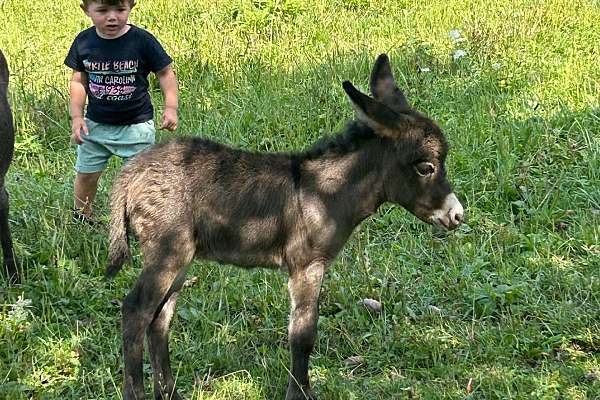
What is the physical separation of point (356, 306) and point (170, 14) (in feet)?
18.0

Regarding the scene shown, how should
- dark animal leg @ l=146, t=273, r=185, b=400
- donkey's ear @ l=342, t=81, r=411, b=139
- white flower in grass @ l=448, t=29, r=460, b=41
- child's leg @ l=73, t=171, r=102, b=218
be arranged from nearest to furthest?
1. donkey's ear @ l=342, t=81, r=411, b=139
2. dark animal leg @ l=146, t=273, r=185, b=400
3. child's leg @ l=73, t=171, r=102, b=218
4. white flower in grass @ l=448, t=29, r=460, b=41

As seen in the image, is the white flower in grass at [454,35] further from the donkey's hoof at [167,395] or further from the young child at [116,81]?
the donkey's hoof at [167,395]

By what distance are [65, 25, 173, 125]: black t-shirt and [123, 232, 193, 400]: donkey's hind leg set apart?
5.86ft

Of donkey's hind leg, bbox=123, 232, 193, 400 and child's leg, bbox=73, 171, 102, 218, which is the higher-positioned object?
donkey's hind leg, bbox=123, 232, 193, 400

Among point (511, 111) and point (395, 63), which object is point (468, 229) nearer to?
point (511, 111)

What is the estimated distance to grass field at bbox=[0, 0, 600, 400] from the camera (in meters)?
4.84

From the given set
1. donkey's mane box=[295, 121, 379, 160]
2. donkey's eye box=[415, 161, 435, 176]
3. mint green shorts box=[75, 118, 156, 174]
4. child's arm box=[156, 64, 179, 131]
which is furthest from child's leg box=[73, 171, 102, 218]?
donkey's eye box=[415, 161, 435, 176]

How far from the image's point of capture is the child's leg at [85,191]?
6188mm

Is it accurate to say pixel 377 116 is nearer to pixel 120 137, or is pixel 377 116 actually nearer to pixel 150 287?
pixel 150 287

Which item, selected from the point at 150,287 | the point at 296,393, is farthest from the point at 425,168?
the point at 150,287

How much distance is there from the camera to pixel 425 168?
4484mm

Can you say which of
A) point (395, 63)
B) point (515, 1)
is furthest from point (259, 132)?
point (515, 1)

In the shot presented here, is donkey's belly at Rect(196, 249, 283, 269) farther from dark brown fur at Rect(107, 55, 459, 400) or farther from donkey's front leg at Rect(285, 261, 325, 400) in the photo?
donkey's front leg at Rect(285, 261, 325, 400)

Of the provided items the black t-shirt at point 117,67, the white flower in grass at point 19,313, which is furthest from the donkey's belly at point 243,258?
the black t-shirt at point 117,67
